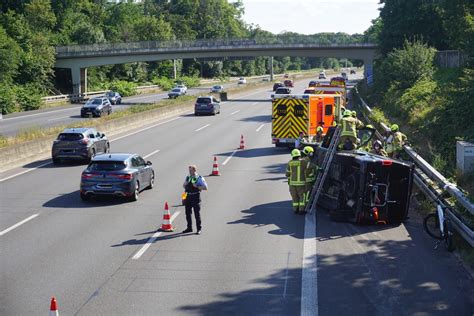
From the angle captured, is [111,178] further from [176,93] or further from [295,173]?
[176,93]

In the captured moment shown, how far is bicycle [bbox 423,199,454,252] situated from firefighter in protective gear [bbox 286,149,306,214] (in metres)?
3.10

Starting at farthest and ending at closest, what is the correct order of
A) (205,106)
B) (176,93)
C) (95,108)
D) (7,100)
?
1. (176,93)
2. (7,100)
3. (205,106)
4. (95,108)

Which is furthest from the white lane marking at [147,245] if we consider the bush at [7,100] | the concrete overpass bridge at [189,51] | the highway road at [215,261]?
the concrete overpass bridge at [189,51]

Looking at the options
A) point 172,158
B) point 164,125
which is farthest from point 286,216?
point 164,125

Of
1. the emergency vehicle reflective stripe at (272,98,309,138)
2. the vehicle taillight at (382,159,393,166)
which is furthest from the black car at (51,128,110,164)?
the vehicle taillight at (382,159,393,166)

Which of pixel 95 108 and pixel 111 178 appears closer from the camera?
pixel 111 178

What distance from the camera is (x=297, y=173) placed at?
16172 millimetres

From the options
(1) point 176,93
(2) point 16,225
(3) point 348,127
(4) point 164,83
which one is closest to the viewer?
(2) point 16,225

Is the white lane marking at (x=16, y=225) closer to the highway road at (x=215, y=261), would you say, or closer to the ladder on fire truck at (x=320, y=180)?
the highway road at (x=215, y=261)

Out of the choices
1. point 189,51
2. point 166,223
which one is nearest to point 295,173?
point 166,223

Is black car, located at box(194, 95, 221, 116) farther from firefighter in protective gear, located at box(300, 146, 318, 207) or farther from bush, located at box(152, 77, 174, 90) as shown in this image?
bush, located at box(152, 77, 174, 90)

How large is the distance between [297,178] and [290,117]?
1355cm

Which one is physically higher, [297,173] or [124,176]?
[297,173]

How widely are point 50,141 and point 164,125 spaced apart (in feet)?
51.8
